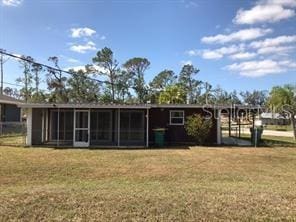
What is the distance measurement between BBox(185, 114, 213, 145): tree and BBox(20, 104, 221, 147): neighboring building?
0.77 meters

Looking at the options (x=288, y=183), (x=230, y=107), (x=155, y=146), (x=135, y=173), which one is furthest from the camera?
(x=230, y=107)

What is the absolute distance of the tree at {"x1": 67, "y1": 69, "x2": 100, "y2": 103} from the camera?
6294 centimetres

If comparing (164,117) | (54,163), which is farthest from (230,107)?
(54,163)

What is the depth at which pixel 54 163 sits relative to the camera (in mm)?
13711

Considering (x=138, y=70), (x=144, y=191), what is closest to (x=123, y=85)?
(x=138, y=70)

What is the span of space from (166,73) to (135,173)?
202 feet

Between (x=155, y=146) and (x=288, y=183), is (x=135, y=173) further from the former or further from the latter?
(x=155, y=146)

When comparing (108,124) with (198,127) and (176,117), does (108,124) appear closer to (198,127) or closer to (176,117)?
(176,117)

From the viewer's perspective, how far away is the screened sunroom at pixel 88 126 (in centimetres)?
2182

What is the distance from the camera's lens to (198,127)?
22172 mm

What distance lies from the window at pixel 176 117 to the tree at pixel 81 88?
40044 millimetres

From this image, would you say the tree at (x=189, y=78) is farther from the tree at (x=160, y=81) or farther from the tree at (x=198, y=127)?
the tree at (x=198, y=127)

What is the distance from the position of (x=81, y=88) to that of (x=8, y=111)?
29.5m

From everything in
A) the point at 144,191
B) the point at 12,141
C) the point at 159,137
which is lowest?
the point at 144,191
